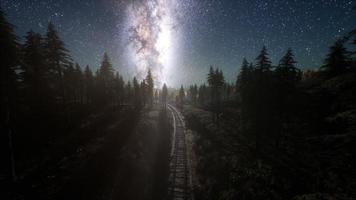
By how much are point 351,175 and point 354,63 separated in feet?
59.7

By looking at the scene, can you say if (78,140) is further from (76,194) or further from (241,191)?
(241,191)

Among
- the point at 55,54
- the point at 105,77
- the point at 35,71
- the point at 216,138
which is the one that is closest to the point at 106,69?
the point at 105,77

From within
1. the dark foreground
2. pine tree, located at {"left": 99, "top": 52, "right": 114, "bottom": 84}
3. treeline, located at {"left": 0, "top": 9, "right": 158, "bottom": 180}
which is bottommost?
the dark foreground

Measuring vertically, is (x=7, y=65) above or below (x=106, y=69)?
below

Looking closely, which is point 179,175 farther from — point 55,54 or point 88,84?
point 88,84

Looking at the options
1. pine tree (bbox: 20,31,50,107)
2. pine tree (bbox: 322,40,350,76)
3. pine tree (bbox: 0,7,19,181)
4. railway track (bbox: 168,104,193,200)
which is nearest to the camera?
pine tree (bbox: 0,7,19,181)

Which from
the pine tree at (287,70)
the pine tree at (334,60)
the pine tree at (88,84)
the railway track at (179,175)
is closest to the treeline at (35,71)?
the pine tree at (88,84)

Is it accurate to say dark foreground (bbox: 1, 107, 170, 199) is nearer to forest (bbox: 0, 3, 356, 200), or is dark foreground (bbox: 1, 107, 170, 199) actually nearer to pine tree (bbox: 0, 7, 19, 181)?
forest (bbox: 0, 3, 356, 200)

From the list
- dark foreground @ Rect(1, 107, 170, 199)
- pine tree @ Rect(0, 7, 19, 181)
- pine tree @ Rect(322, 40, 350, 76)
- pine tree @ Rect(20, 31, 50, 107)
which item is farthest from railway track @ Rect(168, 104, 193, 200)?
pine tree @ Rect(322, 40, 350, 76)

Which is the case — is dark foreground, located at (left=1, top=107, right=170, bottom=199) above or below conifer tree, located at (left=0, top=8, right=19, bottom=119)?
below

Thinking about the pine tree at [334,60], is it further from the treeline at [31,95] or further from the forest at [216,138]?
the treeline at [31,95]

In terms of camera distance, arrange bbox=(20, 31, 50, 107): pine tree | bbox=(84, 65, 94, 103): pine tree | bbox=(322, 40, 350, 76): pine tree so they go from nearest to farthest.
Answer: bbox=(20, 31, 50, 107): pine tree
bbox=(322, 40, 350, 76): pine tree
bbox=(84, 65, 94, 103): pine tree

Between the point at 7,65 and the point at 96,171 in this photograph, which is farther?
the point at 96,171

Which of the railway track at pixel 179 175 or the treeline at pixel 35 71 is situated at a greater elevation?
the treeline at pixel 35 71
